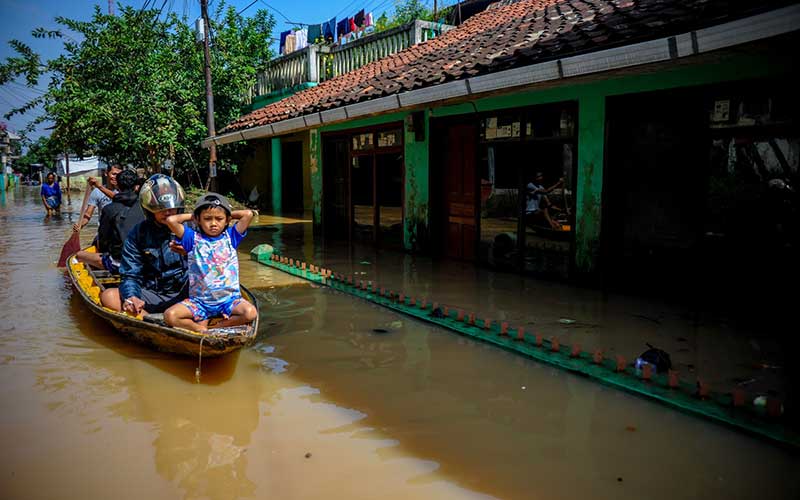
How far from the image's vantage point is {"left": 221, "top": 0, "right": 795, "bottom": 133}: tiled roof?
5.41 meters

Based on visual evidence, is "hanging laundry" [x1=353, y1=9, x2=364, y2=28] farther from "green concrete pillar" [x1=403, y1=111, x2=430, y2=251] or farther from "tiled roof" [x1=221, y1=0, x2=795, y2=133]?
"green concrete pillar" [x1=403, y1=111, x2=430, y2=251]

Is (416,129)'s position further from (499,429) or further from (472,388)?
(499,429)

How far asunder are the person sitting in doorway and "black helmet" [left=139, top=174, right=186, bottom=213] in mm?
5535

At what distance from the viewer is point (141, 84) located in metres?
17.8

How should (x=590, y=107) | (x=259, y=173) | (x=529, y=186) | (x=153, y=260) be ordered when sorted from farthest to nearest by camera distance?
(x=259, y=173) → (x=529, y=186) → (x=590, y=107) → (x=153, y=260)

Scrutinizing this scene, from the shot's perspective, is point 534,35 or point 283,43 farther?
point 283,43

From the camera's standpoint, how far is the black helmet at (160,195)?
5.39m

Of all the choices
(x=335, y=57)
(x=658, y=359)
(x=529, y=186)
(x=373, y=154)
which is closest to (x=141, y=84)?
(x=335, y=57)

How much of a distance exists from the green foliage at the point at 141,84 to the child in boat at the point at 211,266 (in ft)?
43.7

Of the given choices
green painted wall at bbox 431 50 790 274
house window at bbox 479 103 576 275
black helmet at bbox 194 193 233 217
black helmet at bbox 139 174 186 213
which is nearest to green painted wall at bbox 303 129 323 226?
house window at bbox 479 103 576 275

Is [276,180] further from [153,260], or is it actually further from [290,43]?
[153,260]

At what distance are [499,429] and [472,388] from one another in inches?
29.8

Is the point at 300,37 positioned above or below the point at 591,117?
above

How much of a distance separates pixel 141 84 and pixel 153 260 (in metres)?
14.3
